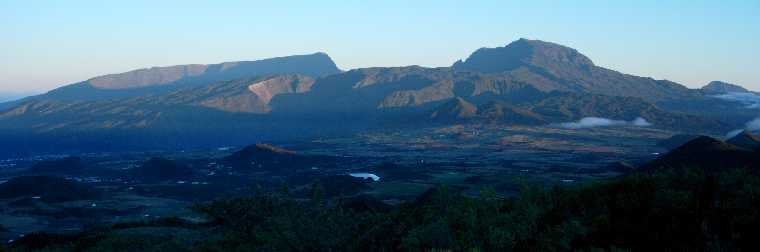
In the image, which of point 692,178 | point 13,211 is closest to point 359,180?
point 13,211

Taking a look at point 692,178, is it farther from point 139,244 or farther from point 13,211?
point 13,211

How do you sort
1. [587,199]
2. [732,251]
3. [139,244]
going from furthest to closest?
[139,244]
[587,199]
[732,251]

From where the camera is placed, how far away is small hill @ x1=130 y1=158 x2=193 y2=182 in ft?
377

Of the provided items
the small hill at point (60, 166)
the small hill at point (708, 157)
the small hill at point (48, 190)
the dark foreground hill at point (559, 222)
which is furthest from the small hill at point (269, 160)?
the dark foreground hill at point (559, 222)

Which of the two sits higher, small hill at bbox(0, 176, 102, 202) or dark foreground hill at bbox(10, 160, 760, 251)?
dark foreground hill at bbox(10, 160, 760, 251)

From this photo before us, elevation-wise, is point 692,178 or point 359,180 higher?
point 692,178

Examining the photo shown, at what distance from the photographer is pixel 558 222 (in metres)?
27.5

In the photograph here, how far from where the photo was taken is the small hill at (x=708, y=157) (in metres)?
78.3

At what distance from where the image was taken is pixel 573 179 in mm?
94312

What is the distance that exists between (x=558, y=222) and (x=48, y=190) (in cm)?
8122

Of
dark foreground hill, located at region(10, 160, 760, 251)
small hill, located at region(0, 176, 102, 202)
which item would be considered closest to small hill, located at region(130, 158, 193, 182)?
small hill, located at region(0, 176, 102, 202)

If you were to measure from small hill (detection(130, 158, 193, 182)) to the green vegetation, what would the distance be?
7952 centimetres

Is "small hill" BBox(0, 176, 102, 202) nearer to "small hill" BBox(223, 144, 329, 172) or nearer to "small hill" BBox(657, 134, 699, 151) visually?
"small hill" BBox(223, 144, 329, 172)

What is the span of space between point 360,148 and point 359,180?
227 ft
